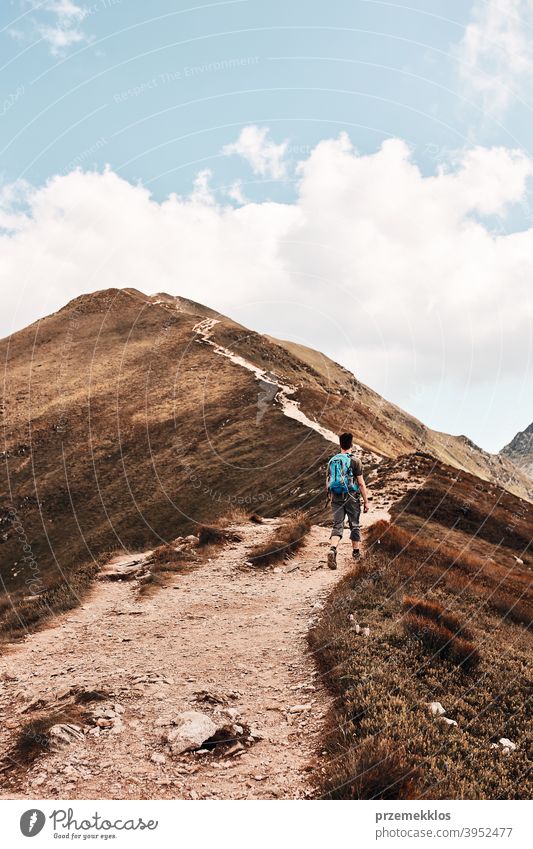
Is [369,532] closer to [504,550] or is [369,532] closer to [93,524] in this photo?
[504,550]

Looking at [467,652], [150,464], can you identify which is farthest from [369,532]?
[150,464]

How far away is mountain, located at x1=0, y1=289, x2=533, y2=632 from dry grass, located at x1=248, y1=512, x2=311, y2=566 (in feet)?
15.6

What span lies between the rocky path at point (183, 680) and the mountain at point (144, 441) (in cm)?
297

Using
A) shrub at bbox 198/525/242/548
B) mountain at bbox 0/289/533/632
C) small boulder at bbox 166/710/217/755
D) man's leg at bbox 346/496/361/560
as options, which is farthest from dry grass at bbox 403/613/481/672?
shrub at bbox 198/525/242/548

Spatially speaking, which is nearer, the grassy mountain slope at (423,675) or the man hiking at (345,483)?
the grassy mountain slope at (423,675)

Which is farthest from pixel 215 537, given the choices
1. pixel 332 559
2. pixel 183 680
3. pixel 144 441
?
pixel 144 441

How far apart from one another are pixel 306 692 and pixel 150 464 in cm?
4221

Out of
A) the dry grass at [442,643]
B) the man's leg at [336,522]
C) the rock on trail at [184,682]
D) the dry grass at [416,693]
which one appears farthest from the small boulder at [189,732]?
the man's leg at [336,522]

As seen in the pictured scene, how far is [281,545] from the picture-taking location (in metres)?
17.3

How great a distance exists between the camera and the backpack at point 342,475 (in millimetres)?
14484

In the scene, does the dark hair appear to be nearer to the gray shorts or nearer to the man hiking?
the man hiking

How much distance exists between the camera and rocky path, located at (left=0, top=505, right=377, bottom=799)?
21.7ft

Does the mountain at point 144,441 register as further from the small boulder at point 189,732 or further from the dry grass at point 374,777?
the dry grass at point 374,777

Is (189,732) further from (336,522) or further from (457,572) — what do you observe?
(457,572)
